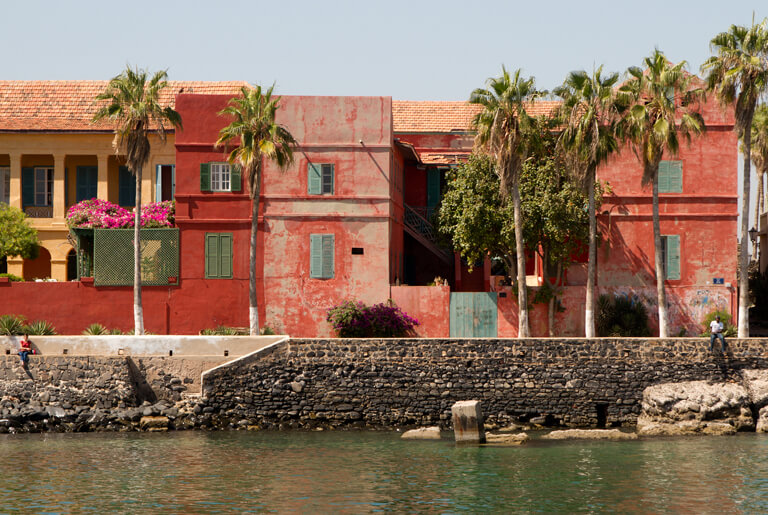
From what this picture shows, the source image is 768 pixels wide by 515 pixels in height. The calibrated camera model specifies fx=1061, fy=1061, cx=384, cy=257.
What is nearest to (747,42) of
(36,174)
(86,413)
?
(86,413)

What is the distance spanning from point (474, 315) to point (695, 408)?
8.77 meters

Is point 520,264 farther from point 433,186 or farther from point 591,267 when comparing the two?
point 433,186

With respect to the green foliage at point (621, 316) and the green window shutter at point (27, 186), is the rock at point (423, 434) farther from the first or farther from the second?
the green window shutter at point (27, 186)

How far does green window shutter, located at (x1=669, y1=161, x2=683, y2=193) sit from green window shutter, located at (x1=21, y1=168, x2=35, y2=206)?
25211mm

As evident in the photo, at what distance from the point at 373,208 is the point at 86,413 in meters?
12.2

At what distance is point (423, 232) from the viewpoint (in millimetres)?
42594

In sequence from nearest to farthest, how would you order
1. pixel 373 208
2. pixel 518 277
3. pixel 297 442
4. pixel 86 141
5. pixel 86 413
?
pixel 297 442 < pixel 86 413 < pixel 518 277 < pixel 373 208 < pixel 86 141

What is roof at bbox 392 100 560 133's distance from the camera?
1790 inches

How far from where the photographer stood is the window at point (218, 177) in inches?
1497

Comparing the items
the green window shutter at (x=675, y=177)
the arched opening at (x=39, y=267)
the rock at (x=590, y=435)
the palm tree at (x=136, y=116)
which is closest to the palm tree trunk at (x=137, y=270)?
the palm tree at (x=136, y=116)

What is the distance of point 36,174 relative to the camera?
43625 millimetres

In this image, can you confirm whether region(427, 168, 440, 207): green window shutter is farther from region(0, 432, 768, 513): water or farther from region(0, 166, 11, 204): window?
region(0, 166, 11, 204): window

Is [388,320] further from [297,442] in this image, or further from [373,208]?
[297,442]

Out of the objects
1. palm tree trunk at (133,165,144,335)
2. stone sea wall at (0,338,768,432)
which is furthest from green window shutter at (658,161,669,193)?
palm tree trunk at (133,165,144,335)
